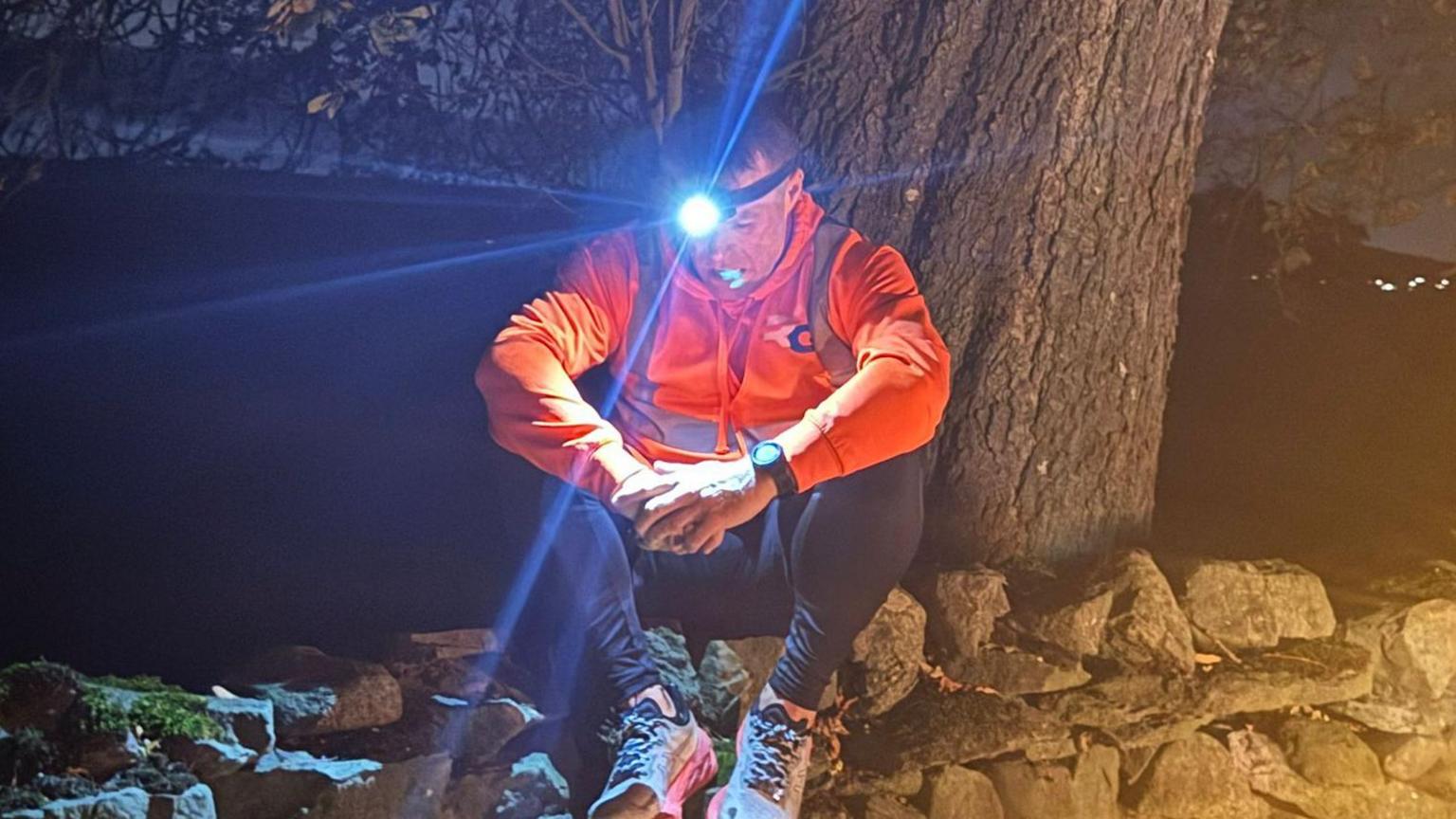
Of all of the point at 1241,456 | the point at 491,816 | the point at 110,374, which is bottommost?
the point at 491,816

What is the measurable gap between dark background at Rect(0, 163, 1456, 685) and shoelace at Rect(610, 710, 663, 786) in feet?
2.20

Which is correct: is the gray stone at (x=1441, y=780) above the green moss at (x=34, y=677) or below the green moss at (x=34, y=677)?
above

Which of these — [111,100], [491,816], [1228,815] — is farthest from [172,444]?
[1228,815]

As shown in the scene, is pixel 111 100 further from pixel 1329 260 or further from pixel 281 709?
pixel 1329 260

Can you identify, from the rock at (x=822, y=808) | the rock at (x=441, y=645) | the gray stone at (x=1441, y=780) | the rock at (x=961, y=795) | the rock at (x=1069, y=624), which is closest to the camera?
the rock at (x=441, y=645)

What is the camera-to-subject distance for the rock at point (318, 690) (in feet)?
11.0

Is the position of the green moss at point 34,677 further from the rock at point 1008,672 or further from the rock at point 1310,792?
the rock at point 1310,792

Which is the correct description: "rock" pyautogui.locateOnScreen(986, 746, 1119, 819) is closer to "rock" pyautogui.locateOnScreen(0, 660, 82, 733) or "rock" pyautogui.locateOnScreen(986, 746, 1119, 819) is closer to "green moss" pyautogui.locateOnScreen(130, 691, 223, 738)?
"green moss" pyautogui.locateOnScreen(130, 691, 223, 738)

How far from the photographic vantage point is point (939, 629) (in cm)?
441

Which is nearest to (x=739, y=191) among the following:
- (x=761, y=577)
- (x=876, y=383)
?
(x=876, y=383)

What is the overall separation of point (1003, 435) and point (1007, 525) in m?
0.36

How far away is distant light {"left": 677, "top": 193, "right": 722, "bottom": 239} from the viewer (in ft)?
11.4

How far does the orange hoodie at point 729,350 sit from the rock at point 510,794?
2.91ft

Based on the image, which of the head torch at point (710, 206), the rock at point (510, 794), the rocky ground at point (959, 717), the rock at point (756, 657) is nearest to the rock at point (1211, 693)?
the rocky ground at point (959, 717)
